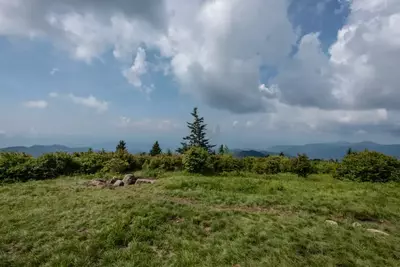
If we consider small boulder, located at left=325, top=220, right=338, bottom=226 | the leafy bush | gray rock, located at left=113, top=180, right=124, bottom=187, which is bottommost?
small boulder, located at left=325, top=220, right=338, bottom=226

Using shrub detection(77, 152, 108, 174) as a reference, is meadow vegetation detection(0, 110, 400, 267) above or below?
below

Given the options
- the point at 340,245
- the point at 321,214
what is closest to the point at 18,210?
the point at 340,245

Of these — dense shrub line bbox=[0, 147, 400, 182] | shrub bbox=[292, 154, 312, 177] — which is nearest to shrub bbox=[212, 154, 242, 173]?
dense shrub line bbox=[0, 147, 400, 182]

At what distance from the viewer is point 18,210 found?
10477 mm

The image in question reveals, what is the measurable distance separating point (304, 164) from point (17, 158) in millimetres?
22869

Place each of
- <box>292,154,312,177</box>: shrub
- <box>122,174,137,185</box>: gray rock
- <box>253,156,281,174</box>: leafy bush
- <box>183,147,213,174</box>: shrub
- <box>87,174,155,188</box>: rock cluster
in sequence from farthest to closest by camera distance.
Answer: <box>253,156,281,174</box>: leafy bush
<box>292,154,312,177</box>: shrub
<box>183,147,213,174</box>: shrub
<box>122,174,137,185</box>: gray rock
<box>87,174,155,188</box>: rock cluster

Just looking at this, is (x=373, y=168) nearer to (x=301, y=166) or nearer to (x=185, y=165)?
(x=301, y=166)

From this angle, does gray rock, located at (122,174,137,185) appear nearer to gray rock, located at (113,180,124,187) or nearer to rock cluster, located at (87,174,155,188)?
rock cluster, located at (87,174,155,188)

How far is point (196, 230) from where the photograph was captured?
27.5 ft

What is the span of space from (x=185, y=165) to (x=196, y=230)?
12572 mm

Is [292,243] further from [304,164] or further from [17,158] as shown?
[17,158]

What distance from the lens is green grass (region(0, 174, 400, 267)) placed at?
667 centimetres

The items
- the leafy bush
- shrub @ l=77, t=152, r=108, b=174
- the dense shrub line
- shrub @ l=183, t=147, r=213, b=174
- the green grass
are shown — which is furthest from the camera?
the leafy bush

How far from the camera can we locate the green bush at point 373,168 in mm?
20031
